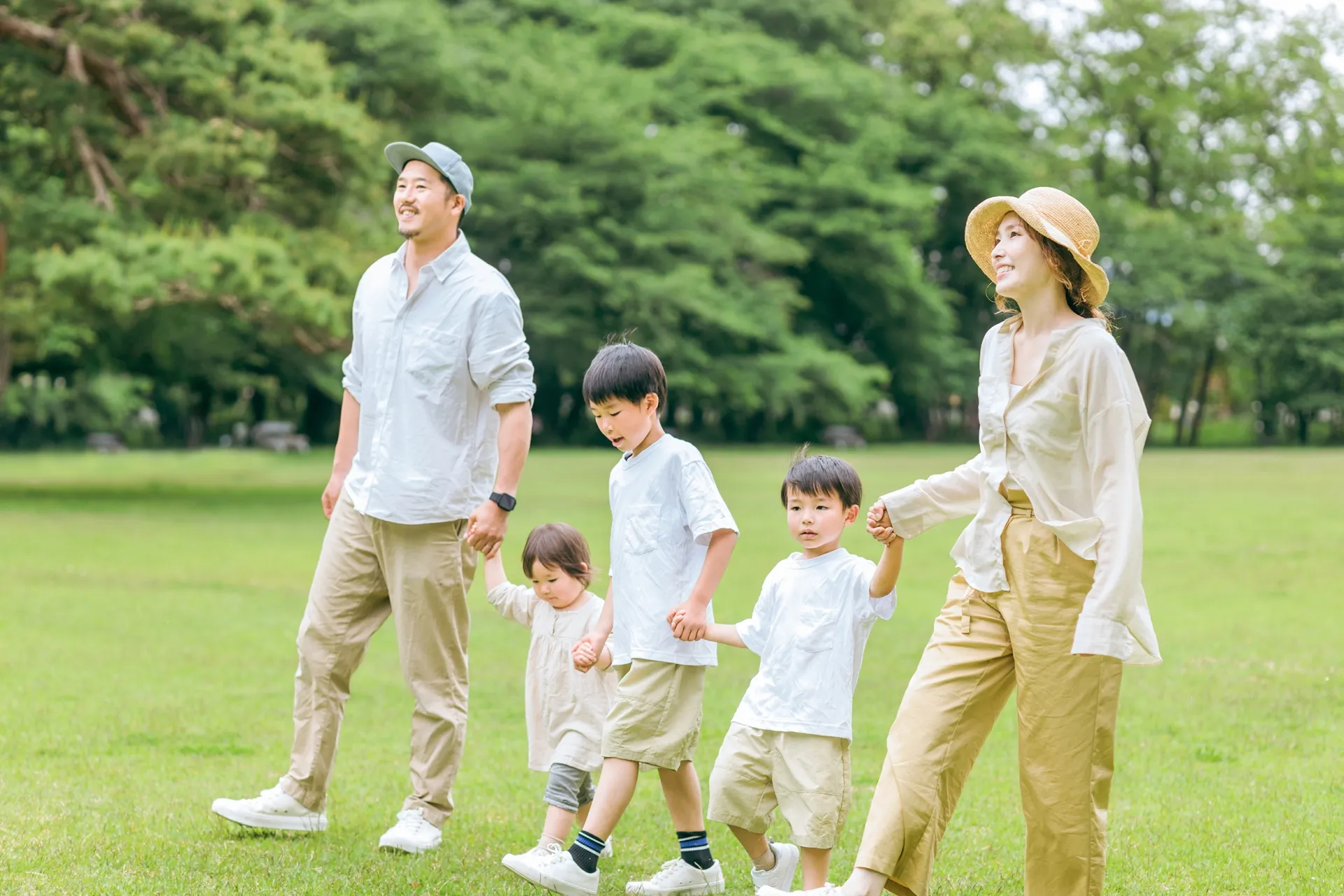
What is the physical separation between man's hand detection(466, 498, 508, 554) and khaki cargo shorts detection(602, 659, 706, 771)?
2.26ft

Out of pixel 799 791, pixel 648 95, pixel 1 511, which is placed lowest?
pixel 1 511

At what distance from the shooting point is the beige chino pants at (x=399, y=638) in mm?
5035

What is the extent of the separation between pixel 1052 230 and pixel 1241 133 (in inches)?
2274

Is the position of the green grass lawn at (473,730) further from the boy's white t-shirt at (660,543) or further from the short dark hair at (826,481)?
the short dark hair at (826,481)

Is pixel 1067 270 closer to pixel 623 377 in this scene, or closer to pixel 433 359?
pixel 623 377

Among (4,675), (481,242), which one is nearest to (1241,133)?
(481,242)

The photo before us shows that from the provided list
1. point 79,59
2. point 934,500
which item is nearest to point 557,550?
point 934,500

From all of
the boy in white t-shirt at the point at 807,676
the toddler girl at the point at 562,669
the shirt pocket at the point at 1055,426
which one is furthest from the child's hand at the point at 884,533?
the toddler girl at the point at 562,669

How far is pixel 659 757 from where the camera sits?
4352 mm

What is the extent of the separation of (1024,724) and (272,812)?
8.48 ft

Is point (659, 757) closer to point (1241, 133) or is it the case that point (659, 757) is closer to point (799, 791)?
point (799, 791)

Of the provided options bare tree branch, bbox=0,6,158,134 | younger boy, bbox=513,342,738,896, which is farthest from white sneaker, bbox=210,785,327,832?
bare tree branch, bbox=0,6,158,134

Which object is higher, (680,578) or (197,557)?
(680,578)

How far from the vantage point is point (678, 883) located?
14.7ft
